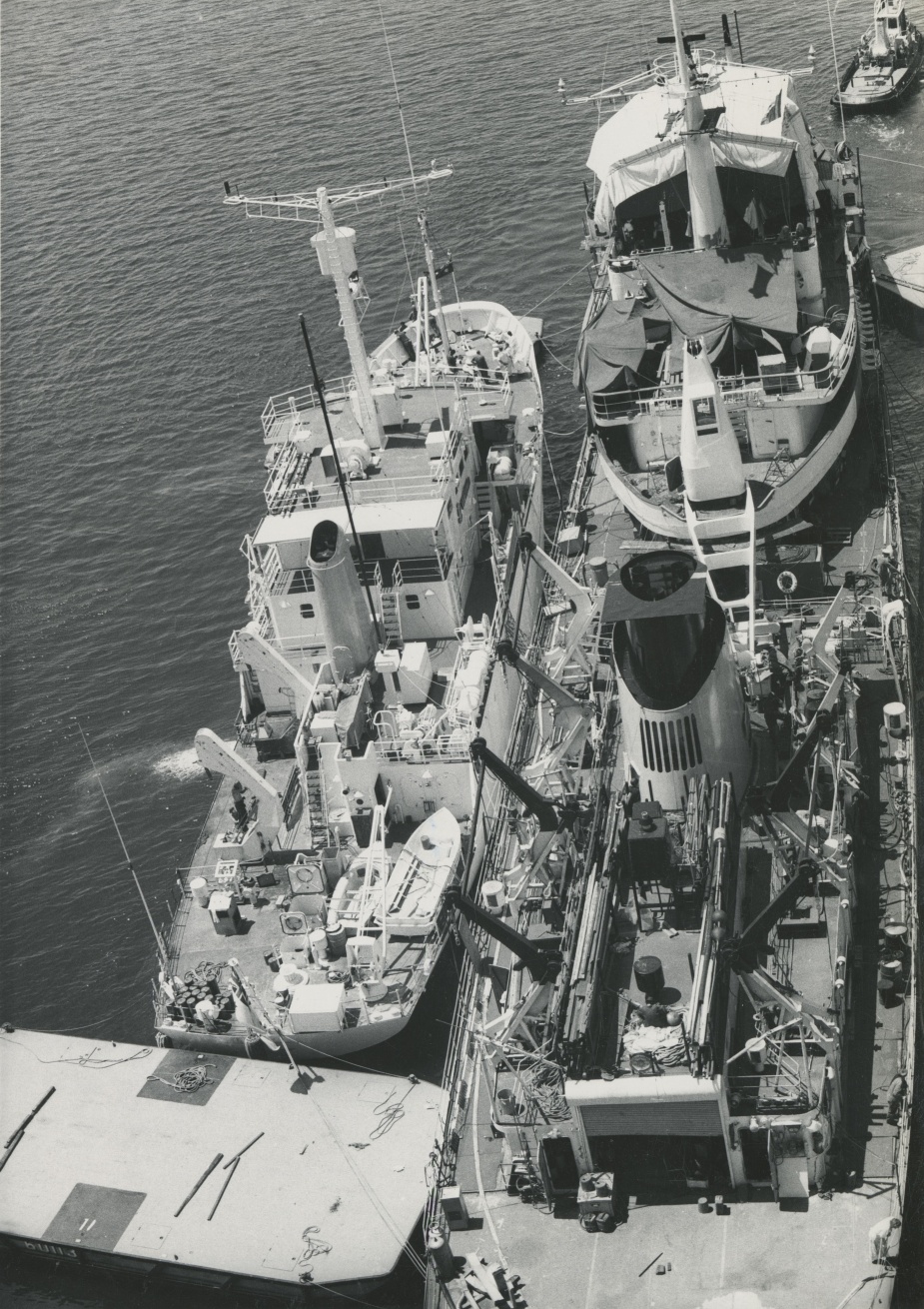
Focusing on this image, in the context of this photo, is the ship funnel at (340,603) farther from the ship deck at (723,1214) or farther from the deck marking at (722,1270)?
the deck marking at (722,1270)

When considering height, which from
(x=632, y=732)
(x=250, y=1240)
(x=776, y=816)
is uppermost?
(x=632, y=732)

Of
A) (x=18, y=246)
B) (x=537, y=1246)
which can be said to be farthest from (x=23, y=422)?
(x=537, y=1246)

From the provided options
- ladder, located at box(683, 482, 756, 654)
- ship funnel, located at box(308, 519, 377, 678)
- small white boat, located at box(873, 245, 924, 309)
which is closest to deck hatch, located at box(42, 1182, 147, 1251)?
ship funnel, located at box(308, 519, 377, 678)

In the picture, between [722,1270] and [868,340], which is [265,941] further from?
[868,340]

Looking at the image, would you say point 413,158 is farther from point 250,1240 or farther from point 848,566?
point 250,1240

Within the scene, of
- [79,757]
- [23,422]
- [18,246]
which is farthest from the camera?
[18,246]

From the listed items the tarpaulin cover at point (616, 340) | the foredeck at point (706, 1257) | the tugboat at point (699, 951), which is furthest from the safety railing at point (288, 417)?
the foredeck at point (706, 1257)
